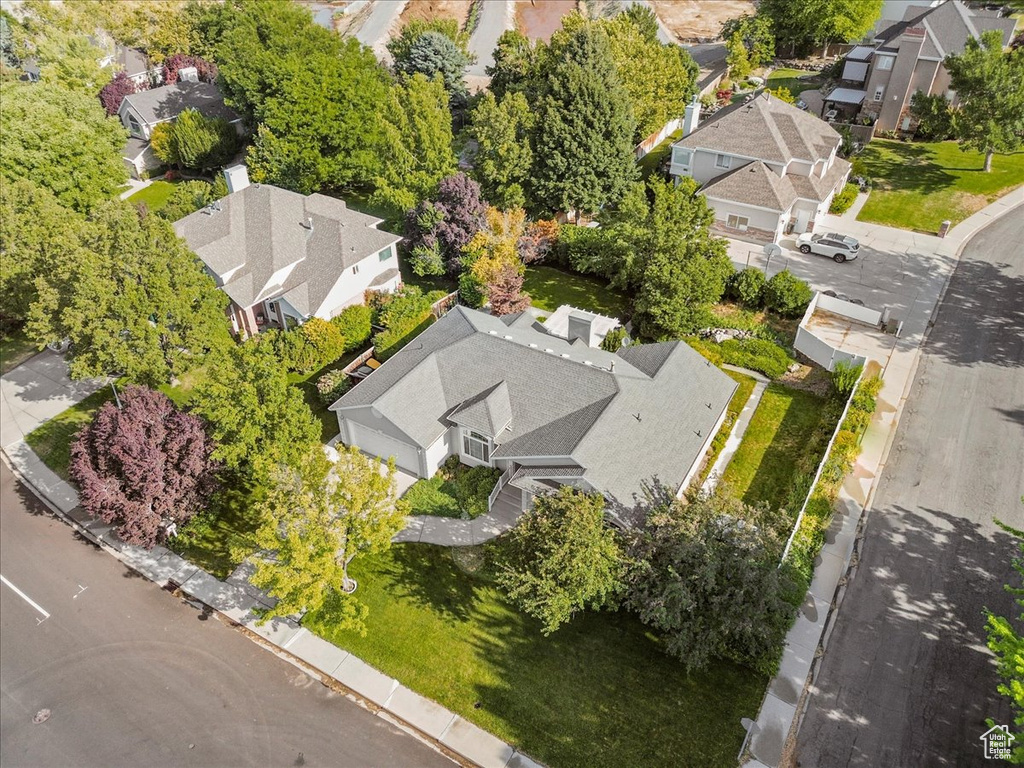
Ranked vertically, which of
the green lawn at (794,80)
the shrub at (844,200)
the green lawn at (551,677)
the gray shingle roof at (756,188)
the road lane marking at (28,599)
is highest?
the green lawn at (794,80)

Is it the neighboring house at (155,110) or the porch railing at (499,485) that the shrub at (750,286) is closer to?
the porch railing at (499,485)

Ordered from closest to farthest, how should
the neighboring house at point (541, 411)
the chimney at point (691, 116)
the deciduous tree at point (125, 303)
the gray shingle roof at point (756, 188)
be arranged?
the neighboring house at point (541, 411), the deciduous tree at point (125, 303), the gray shingle roof at point (756, 188), the chimney at point (691, 116)

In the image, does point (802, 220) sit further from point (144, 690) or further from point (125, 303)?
point (144, 690)

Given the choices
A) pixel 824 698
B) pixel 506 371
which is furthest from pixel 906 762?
pixel 506 371

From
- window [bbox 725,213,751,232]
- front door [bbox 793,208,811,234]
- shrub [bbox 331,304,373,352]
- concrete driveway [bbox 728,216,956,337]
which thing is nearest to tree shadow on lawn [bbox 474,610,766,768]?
shrub [bbox 331,304,373,352]

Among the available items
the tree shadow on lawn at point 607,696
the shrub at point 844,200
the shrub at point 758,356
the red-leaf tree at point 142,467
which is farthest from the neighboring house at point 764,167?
the red-leaf tree at point 142,467

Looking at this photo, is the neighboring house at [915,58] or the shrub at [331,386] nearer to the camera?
the shrub at [331,386]

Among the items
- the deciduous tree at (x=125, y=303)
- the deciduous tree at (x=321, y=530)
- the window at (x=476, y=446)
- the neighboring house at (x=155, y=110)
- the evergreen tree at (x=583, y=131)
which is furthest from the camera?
the neighboring house at (x=155, y=110)

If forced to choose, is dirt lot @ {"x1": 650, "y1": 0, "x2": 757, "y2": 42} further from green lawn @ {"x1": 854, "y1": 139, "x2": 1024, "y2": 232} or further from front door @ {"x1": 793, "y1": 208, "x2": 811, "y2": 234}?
front door @ {"x1": 793, "y1": 208, "x2": 811, "y2": 234}
